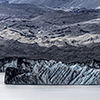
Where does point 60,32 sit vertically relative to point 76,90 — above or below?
above

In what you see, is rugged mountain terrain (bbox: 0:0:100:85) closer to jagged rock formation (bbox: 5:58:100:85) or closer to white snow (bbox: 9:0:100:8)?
jagged rock formation (bbox: 5:58:100:85)

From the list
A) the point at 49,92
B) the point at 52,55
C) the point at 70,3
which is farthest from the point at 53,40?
the point at 70,3

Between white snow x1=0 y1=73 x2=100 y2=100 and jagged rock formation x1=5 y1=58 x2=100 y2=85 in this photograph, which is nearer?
Answer: white snow x1=0 y1=73 x2=100 y2=100

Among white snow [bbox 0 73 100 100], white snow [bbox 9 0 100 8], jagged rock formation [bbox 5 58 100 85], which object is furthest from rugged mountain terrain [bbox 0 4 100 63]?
white snow [bbox 9 0 100 8]

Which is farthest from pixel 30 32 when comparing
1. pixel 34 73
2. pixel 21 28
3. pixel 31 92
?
pixel 31 92

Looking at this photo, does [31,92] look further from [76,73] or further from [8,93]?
[76,73]

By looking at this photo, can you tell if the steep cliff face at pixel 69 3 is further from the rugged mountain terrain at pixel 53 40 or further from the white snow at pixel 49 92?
the white snow at pixel 49 92

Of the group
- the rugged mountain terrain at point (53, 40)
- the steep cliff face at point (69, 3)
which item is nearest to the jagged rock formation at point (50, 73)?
the rugged mountain terrain at point (53, 40)

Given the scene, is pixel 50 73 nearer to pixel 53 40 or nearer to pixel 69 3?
pixel 53 40
